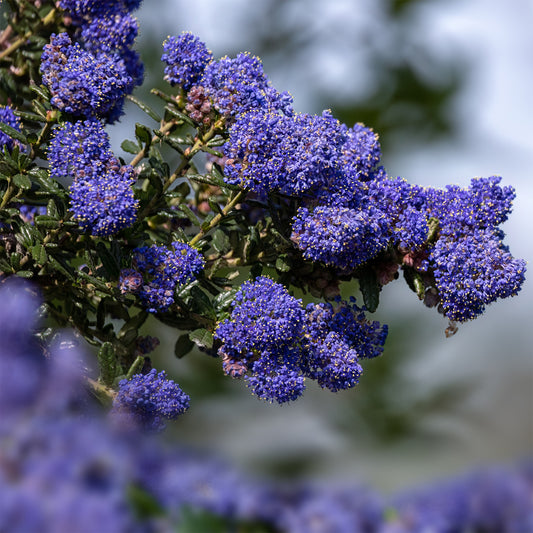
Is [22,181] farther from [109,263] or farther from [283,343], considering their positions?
[283,343]

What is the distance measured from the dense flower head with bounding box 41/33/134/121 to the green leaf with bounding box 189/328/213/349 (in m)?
0.38

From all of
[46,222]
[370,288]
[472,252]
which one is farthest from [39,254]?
[472,252]

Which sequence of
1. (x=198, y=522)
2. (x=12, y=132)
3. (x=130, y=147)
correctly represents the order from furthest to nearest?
(x=130, y=147), (x=12, y=132), (x=198, y=522)

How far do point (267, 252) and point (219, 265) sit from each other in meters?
0.09

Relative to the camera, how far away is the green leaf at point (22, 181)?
41.3 inches

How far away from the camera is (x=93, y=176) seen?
3.37 feet

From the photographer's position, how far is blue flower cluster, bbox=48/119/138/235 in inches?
39.1

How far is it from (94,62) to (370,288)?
553 mm

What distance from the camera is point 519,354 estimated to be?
106 inches

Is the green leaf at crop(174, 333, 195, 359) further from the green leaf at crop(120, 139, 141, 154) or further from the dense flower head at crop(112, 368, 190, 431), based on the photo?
the green leaf at crop(120, 139, 141, 154)

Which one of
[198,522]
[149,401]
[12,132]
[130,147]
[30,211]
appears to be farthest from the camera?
[30,211]

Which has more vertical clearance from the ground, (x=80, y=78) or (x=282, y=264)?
(x=80, y=78)

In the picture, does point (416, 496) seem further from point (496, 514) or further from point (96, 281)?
point (96, 281)

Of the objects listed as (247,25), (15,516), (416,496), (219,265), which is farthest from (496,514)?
(247,25)
